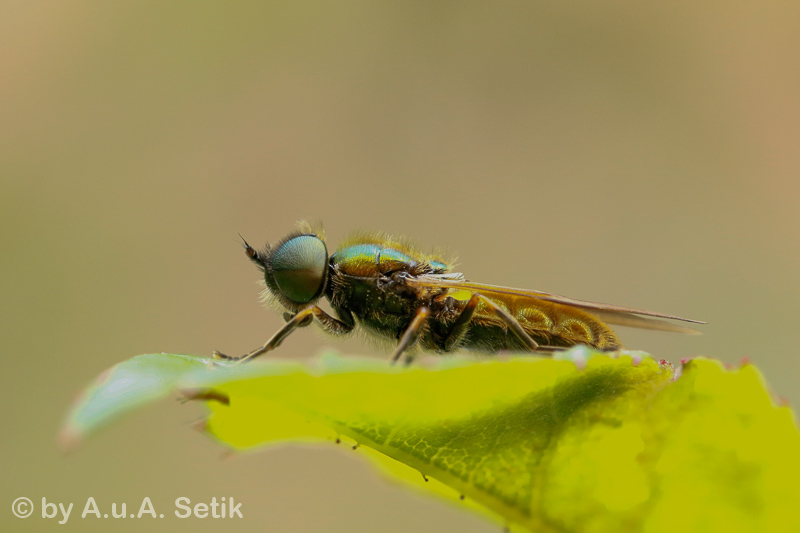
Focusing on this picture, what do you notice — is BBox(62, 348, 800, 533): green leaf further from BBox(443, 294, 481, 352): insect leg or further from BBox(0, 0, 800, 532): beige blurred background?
BBox(0, 0, 800, 532): beige blurred background

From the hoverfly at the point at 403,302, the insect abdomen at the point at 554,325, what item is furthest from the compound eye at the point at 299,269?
the insect abdomen at the point at 554,325

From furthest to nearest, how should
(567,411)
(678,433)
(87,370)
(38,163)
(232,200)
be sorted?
1. (232,200)
2. (38,163)
3. (87,370)
4. (567,411)
5. (678,433)

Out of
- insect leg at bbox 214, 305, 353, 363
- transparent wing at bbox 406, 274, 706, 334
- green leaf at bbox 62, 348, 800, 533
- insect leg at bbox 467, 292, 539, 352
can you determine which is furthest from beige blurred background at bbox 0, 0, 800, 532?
green leaf at bbox 62, 348, 800, 533

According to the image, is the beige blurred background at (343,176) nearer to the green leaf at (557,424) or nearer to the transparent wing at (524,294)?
the transparent wing at (524,294)

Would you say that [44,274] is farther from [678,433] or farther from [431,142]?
[678,433]

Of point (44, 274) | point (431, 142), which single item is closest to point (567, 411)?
point (44, 274)
